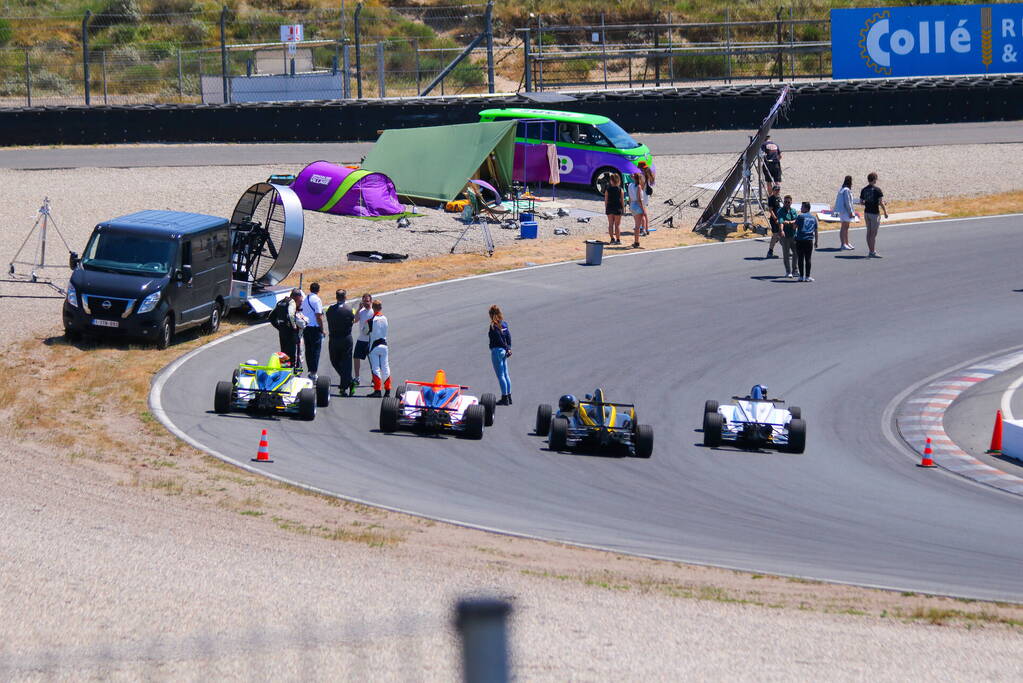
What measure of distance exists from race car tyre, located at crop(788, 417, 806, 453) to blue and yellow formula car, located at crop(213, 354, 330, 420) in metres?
6.35

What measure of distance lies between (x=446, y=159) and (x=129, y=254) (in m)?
13.4

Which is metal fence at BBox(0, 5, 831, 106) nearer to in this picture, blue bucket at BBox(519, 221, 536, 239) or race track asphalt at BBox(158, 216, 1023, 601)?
blue bucket at BBox(519, 221, 536, 239)

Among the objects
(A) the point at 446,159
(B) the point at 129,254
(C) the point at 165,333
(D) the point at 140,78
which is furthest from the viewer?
(D) the point at 140,78

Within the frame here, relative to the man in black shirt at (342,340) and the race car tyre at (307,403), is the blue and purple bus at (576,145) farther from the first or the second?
the race car tyre at (307,403)

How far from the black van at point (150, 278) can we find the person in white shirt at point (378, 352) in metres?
4.39

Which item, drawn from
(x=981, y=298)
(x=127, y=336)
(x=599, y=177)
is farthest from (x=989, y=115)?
(x=127, y=336)

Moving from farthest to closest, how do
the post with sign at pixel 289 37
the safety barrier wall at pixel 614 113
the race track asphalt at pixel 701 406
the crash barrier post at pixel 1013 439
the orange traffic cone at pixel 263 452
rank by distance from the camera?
the post with sign at pixel 289 37 → the safety barrier wall at pixel 614 113 → the crash barrier post at pixel 1013 439 → the orange traffic cone at pixel 263 452 → the race track asphalt at pixel 701 406

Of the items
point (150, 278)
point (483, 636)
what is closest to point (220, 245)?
point (150, 278)

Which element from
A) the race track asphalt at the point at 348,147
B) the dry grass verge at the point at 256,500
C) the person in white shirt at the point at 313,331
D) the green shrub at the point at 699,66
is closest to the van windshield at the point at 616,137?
the race track asphalt at the point at 348,147

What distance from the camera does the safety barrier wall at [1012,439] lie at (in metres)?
16.8

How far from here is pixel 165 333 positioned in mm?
21422

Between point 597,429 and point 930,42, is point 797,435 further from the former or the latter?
point 930,42

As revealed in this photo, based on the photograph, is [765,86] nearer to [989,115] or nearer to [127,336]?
[989,115]

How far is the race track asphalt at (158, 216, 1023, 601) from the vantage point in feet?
43.4
